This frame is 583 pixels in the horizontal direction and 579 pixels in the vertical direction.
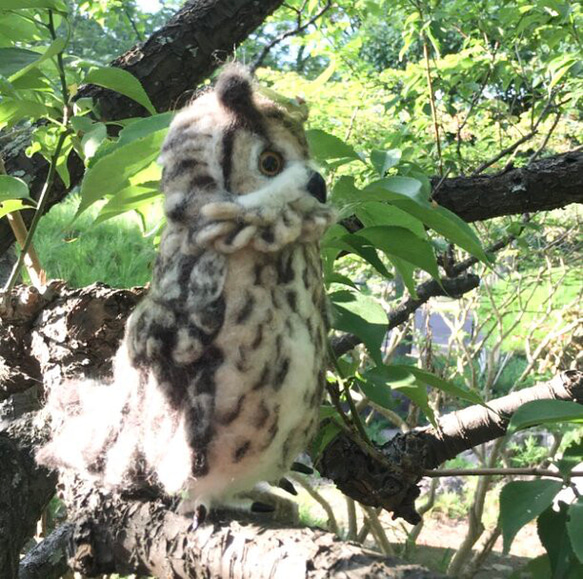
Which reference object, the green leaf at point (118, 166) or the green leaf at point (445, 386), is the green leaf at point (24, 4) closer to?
the green leaf at point (118, 166)

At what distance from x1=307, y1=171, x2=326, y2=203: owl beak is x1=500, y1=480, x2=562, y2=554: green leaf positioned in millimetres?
211

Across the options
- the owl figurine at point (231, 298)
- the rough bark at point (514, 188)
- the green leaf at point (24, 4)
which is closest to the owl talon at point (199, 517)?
the owl figurine at point (231, 298)

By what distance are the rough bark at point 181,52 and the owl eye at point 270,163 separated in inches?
20.8

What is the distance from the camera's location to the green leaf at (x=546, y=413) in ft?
1.27

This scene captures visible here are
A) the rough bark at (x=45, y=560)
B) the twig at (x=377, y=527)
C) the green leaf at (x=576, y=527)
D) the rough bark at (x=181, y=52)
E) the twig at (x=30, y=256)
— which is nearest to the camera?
the green leaf at (x=576, y=527)

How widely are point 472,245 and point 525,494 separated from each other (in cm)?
16

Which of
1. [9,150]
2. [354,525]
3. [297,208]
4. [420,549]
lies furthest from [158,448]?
[420,549]

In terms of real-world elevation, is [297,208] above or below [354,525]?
above

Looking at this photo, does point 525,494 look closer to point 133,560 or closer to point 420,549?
point 133,560

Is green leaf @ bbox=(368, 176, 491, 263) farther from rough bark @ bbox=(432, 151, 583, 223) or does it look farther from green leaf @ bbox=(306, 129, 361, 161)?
rough bark @ bbox=(432, 151, 583, 223)

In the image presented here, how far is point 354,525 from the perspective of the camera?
1957 mm

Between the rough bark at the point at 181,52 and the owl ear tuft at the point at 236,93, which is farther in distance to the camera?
the rough bark at the point at 181,52

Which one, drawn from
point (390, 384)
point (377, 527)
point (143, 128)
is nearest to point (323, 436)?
point (390, 384)

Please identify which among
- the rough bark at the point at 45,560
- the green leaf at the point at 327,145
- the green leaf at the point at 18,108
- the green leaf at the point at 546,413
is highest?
the green leaf at the point at 18,108
